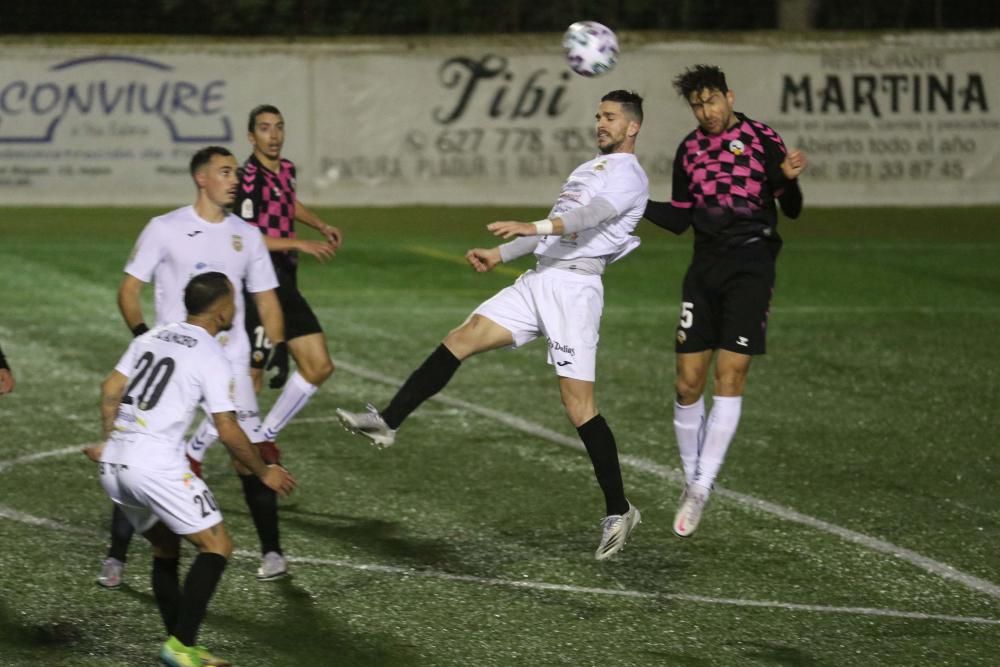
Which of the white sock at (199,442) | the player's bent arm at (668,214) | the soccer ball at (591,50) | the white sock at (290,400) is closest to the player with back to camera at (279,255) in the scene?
the white sock at (290,400)

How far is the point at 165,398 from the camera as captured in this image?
5.92 metres

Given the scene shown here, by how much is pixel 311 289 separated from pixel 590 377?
29.4 ft

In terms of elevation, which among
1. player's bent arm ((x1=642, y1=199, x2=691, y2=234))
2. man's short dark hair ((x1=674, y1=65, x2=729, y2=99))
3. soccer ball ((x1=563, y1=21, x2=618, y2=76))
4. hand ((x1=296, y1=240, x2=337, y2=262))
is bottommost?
hand ((x1=296, y1=240, x2=337, y2=262))

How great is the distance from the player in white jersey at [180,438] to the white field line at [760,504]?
3578 mm

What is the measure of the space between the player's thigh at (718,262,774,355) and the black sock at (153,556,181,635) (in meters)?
3.28

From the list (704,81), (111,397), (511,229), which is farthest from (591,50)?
(111,397)

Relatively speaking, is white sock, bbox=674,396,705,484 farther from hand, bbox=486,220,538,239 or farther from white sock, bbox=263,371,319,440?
white sock, bbox=263,371,319,440

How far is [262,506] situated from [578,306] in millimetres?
1823

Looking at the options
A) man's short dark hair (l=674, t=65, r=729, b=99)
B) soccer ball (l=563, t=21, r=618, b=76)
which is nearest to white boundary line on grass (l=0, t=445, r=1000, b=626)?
man's short dark hair (l=674, t=65, r=729, b=99)

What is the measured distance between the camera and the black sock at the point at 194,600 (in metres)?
5.97

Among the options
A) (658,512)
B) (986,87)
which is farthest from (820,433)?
(986,87)

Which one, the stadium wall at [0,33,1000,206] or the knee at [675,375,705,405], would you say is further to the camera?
the stadium wall at [0,33,1000,206]

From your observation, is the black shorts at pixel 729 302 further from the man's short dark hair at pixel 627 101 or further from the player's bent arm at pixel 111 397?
the player's bent arm at pixel 111 397

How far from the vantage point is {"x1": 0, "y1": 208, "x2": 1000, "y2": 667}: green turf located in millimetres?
6758
